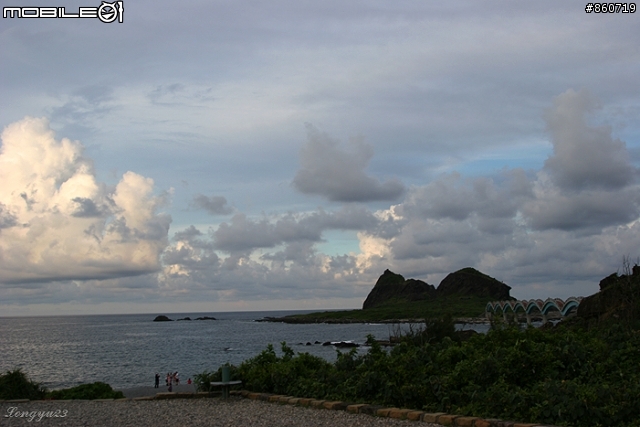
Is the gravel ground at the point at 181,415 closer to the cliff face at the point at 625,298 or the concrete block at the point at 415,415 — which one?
the concrete block at the point at 415,415

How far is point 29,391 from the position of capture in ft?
54.3

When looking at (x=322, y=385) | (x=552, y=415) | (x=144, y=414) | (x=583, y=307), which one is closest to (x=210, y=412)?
(x=144, y=414)

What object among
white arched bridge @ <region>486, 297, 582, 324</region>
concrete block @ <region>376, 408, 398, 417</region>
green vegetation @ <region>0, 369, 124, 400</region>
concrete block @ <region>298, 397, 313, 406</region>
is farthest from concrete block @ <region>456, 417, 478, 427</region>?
white arched bridge @ <region>486, 297, 582, 324</region>

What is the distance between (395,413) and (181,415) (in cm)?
455

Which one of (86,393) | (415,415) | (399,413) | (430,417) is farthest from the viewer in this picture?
(86,393)

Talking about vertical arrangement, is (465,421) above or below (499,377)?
below

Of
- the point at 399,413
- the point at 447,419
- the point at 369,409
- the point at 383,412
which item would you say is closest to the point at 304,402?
the point at 369,409

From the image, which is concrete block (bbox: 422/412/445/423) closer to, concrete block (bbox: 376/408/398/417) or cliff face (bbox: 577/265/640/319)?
concrete block (bbox: 376/408/398/417)

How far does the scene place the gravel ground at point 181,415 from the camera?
448 inches

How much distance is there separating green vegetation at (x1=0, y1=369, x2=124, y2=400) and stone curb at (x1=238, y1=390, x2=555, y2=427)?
21.6 ft

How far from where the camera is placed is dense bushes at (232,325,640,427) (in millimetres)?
9875

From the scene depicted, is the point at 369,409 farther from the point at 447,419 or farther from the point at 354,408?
the point at 447,419

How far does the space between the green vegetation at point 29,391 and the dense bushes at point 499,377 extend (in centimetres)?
547

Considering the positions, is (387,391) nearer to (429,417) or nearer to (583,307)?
(429,417)
